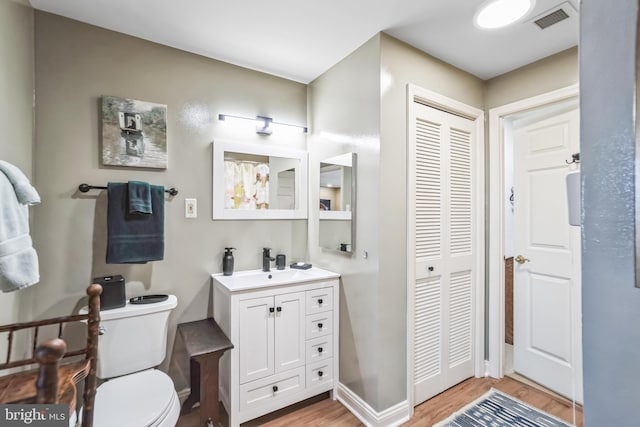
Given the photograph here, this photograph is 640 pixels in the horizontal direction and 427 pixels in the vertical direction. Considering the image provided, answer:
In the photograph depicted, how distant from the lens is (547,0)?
157 centimetres

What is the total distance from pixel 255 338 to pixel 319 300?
0.49 meters

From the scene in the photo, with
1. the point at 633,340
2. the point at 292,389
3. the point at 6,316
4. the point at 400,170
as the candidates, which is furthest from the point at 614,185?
the point at 6,316

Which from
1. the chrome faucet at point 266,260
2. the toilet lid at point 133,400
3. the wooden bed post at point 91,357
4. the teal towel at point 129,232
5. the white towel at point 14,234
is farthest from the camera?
the chrome faucet at point 266,260

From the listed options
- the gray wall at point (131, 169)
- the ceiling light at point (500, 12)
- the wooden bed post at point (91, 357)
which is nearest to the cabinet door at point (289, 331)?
the gray wall at point (131, 169)

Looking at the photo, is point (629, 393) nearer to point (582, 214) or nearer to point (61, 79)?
point (582, 214)

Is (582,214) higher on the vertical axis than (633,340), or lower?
higher

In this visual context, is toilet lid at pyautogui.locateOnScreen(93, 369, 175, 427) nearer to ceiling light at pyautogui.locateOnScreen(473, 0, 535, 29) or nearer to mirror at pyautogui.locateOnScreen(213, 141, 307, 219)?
mirror at pyautogui.locateOnScreen(213, 141, 307, 219)

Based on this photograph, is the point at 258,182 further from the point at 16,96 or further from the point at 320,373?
the point at 320,373

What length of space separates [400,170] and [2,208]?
189 cm

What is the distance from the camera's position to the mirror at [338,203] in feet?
6.80

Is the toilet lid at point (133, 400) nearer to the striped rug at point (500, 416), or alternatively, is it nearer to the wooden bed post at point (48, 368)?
the wooden bed post at point (48, 368)

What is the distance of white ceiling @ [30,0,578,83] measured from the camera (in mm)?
1630

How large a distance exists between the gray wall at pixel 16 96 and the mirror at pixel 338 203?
1.76 metres

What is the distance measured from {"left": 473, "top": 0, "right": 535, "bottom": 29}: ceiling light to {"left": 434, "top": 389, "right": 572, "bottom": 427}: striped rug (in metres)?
2.47
